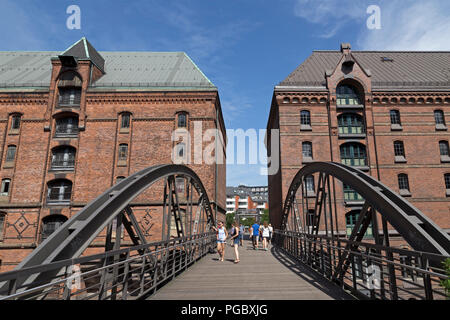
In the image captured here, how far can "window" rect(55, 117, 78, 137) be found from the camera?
19.3 m

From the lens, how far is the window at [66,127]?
63.5ft

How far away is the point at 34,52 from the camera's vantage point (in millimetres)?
24812

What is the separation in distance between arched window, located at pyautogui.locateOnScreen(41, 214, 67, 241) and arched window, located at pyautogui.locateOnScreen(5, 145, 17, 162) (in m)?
5.13

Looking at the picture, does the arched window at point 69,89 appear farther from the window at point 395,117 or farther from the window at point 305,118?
the window at point 395,117

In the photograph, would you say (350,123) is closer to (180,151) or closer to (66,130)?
(180,151)

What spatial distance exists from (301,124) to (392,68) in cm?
1058

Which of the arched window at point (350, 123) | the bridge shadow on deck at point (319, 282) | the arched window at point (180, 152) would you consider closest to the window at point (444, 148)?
the arched window at point (350, 123)

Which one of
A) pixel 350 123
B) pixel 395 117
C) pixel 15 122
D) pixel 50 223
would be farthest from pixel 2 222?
pixel 395 117

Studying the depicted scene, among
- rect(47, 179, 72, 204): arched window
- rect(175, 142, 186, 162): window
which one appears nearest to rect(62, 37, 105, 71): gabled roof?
rect(47, 179, 72, 204): arched window

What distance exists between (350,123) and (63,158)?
21.1 m

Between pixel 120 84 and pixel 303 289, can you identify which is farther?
pixel 120 84

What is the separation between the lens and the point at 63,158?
19.0m
